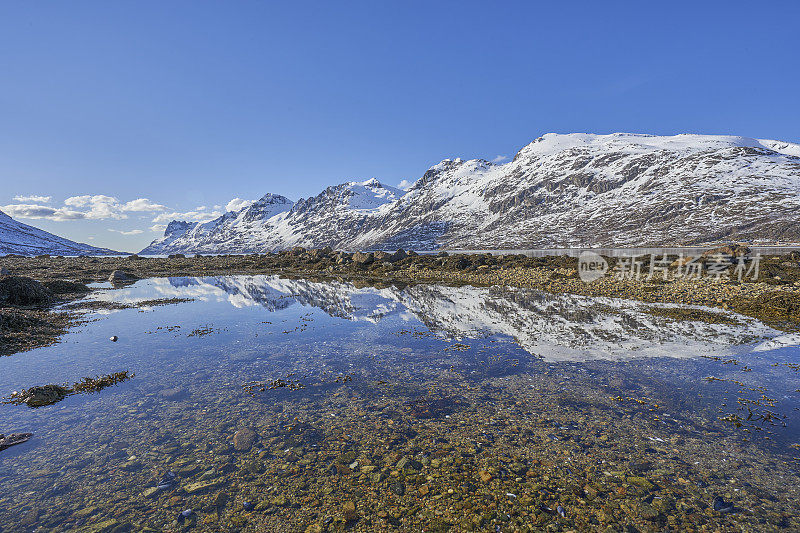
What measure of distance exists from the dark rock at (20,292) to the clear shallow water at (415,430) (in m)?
14.6

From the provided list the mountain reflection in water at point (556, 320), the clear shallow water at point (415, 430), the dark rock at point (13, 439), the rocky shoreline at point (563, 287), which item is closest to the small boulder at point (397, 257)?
the rocky shoreline at point (563, 287)

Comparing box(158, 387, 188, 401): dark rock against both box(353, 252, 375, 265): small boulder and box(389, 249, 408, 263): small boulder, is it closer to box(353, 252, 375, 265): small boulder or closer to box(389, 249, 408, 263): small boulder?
box(353, 252, 375, 265): small boulder

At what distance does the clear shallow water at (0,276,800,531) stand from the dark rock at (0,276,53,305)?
14557 millimetres

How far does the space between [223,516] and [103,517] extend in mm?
2068

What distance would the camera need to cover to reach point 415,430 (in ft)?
26.2

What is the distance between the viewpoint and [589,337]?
49.0ft

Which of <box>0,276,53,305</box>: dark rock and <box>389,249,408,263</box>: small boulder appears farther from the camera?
<box>389,249,408,263</box>: small boulder

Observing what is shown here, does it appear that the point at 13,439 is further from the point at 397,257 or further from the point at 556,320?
the point at 397,257

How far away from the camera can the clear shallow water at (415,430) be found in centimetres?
564

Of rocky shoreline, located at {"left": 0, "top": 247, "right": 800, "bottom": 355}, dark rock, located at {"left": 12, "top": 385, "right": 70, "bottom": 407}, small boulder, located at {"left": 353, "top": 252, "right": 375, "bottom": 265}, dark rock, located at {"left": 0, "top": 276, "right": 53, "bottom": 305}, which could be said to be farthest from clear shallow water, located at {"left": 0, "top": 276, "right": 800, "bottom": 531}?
small boulder, located at {"left": 353, "top": 252, "right": 375, "bottom": 265}

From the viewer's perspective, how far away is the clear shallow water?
A: 18.5 feet

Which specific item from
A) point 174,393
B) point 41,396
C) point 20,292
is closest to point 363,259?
point 20,292

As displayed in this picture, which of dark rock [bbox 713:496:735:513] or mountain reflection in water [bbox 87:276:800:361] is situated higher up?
mountain reflection in water [bbox 87:276:800:361]

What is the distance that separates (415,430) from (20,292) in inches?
1291
